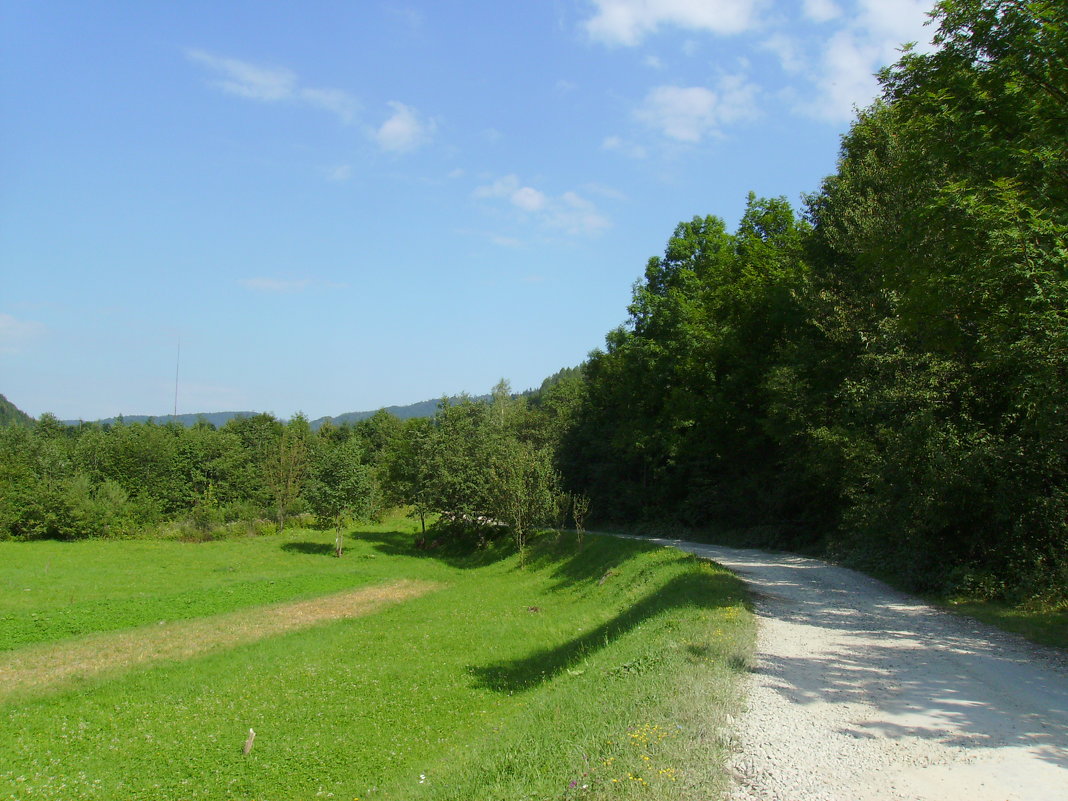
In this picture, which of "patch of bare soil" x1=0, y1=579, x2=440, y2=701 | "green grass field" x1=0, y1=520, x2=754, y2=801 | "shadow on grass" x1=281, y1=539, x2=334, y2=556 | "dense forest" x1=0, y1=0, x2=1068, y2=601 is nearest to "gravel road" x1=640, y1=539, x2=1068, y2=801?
"green grass field" x1=0, y1=520, x2=754, y2=801

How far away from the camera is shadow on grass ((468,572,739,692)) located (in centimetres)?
1435

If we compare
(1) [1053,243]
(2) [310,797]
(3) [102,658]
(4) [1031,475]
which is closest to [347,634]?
(3) [102,658]

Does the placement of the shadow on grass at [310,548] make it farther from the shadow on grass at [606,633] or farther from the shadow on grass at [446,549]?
the shadow on grass at [606,633]

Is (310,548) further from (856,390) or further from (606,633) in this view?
(856,390)

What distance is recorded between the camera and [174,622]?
24156 mm

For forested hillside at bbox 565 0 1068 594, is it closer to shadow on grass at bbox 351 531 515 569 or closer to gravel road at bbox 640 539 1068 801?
gravel road at bbox 640 539 1068 801

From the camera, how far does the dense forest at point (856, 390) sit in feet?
39.7

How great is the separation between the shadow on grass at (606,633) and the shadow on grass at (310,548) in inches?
1282

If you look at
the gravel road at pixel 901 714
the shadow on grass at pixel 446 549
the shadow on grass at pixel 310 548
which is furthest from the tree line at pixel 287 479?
the gravel road at pixel 901 714

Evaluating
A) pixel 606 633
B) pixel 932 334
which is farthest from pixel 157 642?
pixel 932 334

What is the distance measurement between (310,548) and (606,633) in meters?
37.1

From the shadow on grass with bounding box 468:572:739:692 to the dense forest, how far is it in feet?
17.7

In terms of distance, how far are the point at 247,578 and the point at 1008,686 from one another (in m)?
35.6

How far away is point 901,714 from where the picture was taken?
23.6 feet
